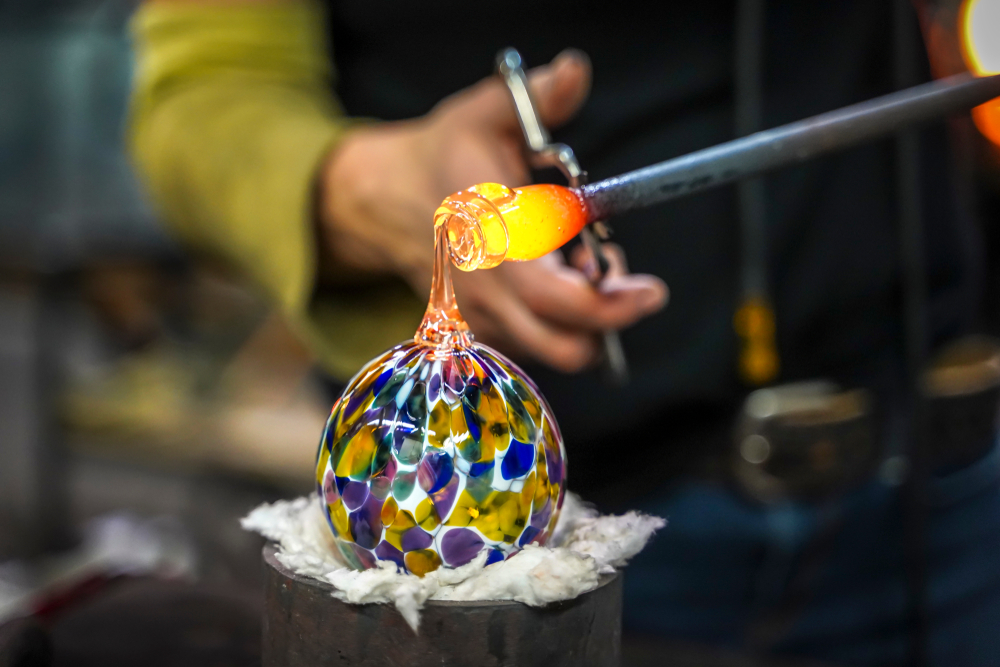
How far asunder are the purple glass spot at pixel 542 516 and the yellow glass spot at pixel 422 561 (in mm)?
43

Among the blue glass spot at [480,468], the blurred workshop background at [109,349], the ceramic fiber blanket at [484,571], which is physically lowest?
the ceramic fiber blanket at [484,571]

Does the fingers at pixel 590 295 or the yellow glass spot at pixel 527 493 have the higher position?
the fingers at pixel 590 295

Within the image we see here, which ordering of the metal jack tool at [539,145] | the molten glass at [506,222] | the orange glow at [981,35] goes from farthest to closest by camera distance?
the orange glow at [981,35], the metal jack tool at [539,145], the molten glass at [506,222]

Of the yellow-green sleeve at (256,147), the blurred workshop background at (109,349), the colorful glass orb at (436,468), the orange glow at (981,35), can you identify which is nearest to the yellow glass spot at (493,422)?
the colorful glass orb at (436,468)

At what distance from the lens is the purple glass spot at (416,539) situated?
1.20 feet

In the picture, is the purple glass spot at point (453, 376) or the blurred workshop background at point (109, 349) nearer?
the purple glass spot at point (453, 376)

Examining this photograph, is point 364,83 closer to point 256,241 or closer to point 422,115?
point 422,115

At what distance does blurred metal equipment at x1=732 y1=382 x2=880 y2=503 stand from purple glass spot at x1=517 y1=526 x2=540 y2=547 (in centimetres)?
35

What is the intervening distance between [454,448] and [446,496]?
0.06ft

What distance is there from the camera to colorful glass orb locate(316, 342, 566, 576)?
14.3 inches

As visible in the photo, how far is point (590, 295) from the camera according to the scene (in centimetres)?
54

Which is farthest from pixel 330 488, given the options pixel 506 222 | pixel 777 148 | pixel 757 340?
pixel 757 340

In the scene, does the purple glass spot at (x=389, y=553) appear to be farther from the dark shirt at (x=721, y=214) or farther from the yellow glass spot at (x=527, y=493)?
the dark shirt at (x=721, y=214)

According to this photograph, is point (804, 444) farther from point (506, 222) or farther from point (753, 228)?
point (506, 222)
